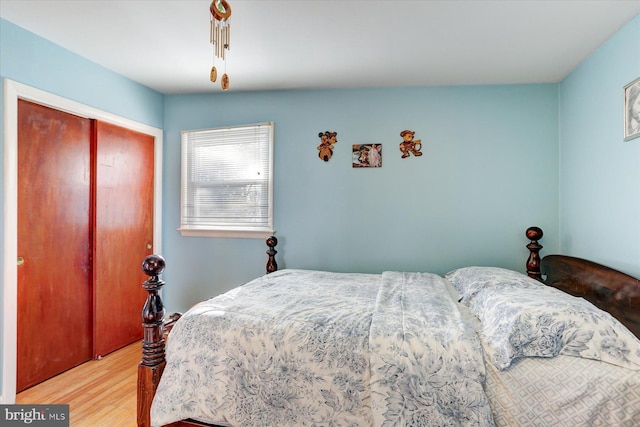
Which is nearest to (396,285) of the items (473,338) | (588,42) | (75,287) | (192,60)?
(473,338)

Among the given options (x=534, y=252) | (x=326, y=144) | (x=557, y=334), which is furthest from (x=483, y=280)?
(x=326, y=144)

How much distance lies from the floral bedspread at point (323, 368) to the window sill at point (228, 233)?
4.65 ft

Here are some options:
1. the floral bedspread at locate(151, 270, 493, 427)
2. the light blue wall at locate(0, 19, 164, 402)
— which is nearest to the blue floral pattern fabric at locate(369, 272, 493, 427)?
the floral bedspread at locate(151, 270, 493, 427)

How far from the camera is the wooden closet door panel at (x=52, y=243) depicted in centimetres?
209

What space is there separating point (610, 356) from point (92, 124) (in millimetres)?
3562

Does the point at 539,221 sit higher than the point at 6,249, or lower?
higher

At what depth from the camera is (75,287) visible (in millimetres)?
2449

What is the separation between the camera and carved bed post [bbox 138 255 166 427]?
143cm

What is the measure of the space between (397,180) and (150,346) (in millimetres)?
2243

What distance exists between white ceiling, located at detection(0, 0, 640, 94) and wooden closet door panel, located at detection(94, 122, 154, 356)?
26.5 inches

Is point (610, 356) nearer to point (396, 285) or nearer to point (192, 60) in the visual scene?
point (396, 285)

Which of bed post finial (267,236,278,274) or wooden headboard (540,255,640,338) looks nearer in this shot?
wooden headboard (540,255,640,338)

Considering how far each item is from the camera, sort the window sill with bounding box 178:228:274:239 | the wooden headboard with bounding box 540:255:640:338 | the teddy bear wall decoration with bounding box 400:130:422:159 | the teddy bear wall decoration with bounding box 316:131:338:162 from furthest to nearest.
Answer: the window sill with bounding box 178:228:274:239
the teddy bear wall decoration with bounding box 316:131:338:162
the teddy bear wall decoration with bounding box 400:130:422:159
the wooden headboard with bounding box 540:255:640:338

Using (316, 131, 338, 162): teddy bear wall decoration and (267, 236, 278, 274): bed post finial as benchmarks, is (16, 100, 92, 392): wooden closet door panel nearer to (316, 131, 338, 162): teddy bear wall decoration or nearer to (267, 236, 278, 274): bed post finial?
(267, 236, 278, 274): bed post finial
